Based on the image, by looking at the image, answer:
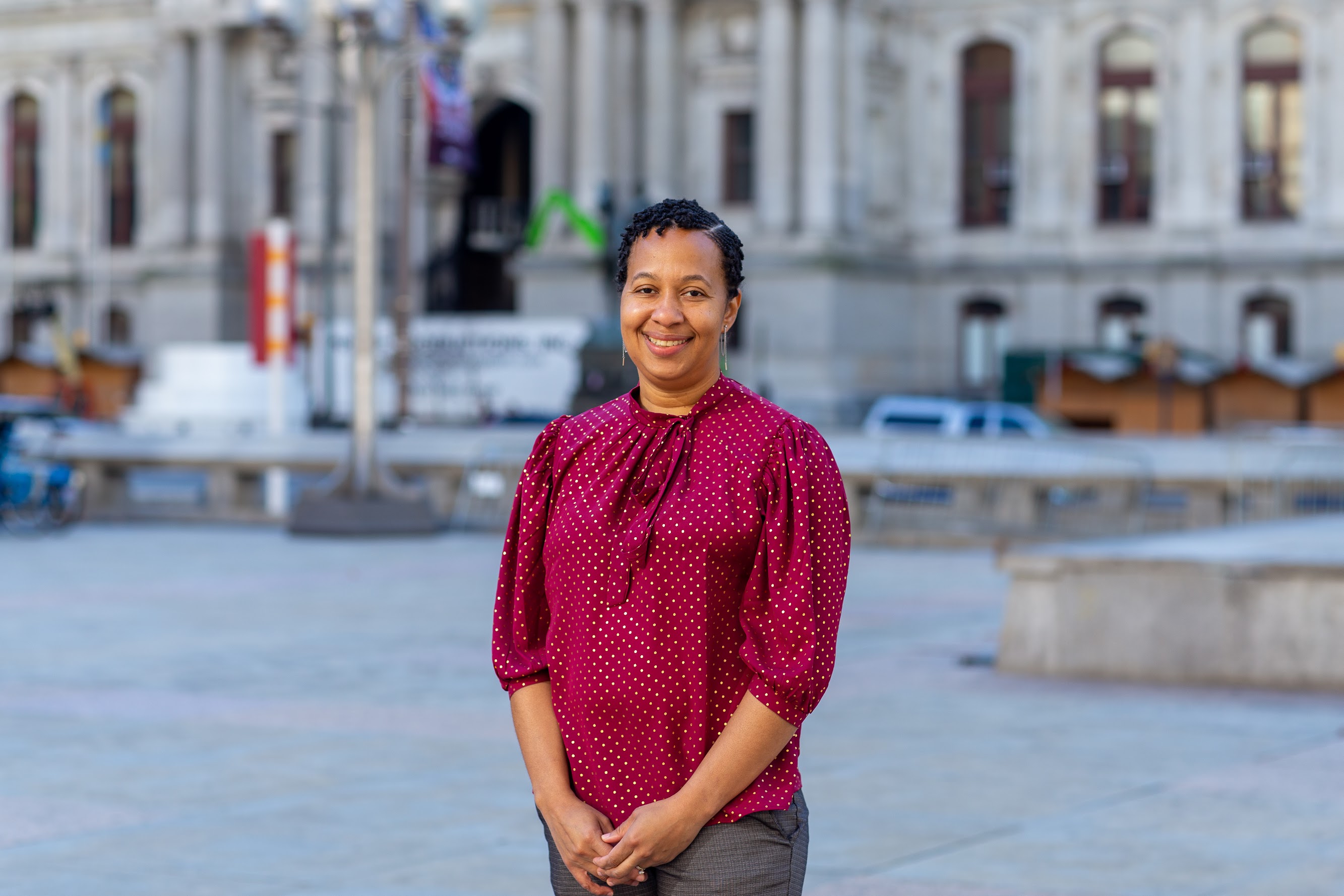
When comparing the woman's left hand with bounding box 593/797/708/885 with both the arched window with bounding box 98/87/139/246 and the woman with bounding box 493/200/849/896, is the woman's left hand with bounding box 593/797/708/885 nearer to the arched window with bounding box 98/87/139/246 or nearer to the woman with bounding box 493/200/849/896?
the woman with bounding box 493/200/849/896

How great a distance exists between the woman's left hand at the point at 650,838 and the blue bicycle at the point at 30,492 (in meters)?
22.7

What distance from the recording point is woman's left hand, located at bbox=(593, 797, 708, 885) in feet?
12.3

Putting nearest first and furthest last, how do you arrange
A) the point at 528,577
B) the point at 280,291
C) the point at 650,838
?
the point at 650,838 → the point at 528,577 → the point at 280,291

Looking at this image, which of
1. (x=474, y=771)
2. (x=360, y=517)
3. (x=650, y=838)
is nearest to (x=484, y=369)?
(x=360, y=517)

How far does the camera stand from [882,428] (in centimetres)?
3959

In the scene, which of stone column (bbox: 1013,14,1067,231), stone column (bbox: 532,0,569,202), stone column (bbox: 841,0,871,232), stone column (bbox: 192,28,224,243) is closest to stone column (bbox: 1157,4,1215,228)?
stone column (bbox: 1013,14,1067,231)

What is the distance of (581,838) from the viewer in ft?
12.4

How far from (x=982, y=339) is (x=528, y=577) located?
52.4 meters

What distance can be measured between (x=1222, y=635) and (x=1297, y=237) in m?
41.7

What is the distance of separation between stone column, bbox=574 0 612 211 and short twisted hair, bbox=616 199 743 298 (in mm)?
49727

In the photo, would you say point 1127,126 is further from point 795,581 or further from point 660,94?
point 795,581

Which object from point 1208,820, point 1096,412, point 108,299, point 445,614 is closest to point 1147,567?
point 1208,820

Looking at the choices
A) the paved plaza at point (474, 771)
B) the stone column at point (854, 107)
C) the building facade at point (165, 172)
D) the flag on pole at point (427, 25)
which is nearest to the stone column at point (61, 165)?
the building facade at point (165, 172)

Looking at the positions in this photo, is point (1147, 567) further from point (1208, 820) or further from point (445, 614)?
point (445, 614)
